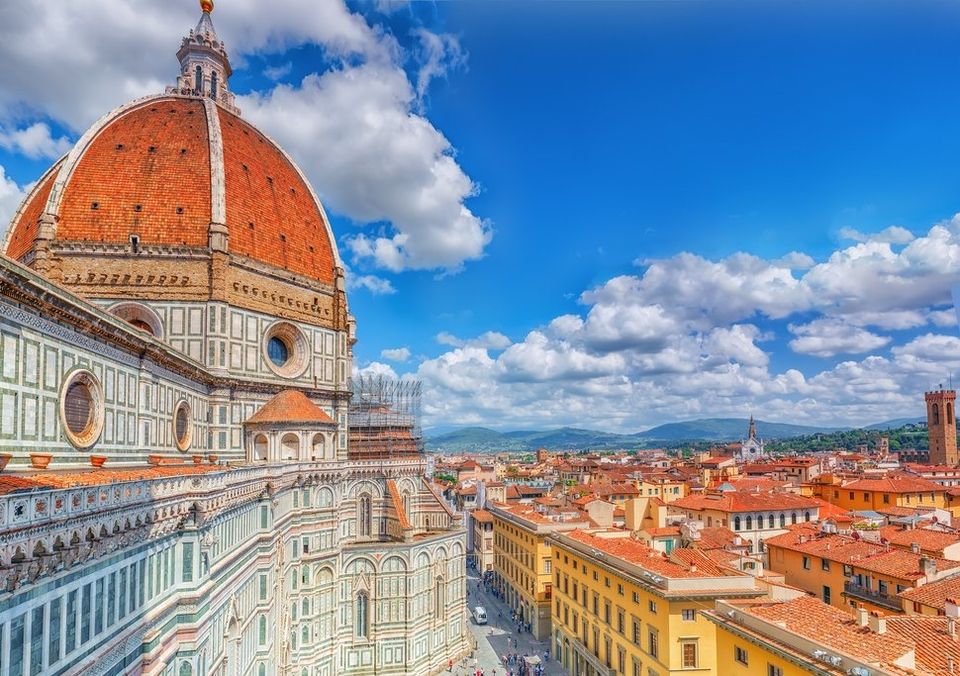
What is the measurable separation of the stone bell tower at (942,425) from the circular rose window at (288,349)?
129 metres

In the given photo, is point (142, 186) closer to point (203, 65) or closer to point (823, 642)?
point (203, 65)

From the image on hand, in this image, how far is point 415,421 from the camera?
50531mm

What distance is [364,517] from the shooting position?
42812 millimetres

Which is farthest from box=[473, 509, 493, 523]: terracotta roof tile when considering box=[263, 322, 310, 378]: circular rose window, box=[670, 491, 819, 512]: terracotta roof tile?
box=[263, 322, 310, 378]: circular rose window

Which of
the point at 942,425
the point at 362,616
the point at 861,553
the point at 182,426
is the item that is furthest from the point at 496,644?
the point at 942,425

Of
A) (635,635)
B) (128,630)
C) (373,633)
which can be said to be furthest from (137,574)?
(373,633)

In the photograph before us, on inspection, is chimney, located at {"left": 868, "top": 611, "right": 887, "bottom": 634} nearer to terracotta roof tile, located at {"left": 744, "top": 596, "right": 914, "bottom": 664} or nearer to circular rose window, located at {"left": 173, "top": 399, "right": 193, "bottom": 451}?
terracotta roof tile, located at {"left": 744, "top": 596, "right": 914, "bottom": 664}

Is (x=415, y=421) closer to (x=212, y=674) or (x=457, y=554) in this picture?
(x=457, y=554)

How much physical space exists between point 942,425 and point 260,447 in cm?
13436

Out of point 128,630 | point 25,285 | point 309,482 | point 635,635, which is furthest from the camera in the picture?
point 309,482

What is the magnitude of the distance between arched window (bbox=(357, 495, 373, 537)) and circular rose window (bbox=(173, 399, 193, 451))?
13.7 metres

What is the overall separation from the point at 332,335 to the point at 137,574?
30.1 metres

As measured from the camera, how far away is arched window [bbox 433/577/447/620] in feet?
139

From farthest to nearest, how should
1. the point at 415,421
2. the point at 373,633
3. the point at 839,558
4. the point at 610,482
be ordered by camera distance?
the point at 610,482 < the point at 415,421 < the point at 373,633 < the point at 839,558
